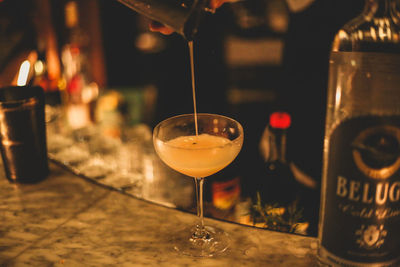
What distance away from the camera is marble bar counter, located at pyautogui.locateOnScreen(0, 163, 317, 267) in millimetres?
863

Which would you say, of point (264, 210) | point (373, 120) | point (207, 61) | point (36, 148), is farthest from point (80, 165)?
point (207, 61)

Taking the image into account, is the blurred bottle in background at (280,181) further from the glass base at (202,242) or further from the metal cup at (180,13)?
the metal cup at (180,13)

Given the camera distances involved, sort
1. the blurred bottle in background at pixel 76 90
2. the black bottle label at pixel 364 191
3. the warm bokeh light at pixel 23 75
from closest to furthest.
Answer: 1. the black bottle label at pixel 364 191
2. the warm bokeh light at pixel 23 75
3. the blurred bottle in background at pixel 76 90

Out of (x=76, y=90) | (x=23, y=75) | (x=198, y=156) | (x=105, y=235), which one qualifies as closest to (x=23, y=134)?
(x=23, y=75)

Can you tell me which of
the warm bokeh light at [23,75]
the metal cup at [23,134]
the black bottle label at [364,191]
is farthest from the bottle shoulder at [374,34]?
the warm bokeh light at [23,75]

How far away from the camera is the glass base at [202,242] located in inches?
35.0

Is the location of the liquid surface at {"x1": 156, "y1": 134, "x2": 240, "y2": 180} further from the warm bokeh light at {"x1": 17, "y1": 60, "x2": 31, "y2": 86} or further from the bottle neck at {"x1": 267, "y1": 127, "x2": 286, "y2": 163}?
the warm bokeh light at {"x1": 17, "y1": 60, "x2": 31, "y2": 86}

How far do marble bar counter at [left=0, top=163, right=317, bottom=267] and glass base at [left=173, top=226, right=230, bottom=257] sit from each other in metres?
0.02

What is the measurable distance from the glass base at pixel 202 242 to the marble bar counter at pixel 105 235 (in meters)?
0.02

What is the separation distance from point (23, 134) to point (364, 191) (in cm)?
103

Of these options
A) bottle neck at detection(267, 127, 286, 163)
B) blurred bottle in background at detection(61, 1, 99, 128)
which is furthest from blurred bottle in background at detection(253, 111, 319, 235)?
blurred bottle in background at detection(61, 1, 99, 128)

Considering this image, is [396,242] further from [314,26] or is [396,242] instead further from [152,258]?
[314,26]

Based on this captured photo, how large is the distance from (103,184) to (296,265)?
27.5 inches

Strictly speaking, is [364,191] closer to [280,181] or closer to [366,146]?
[366,146]
